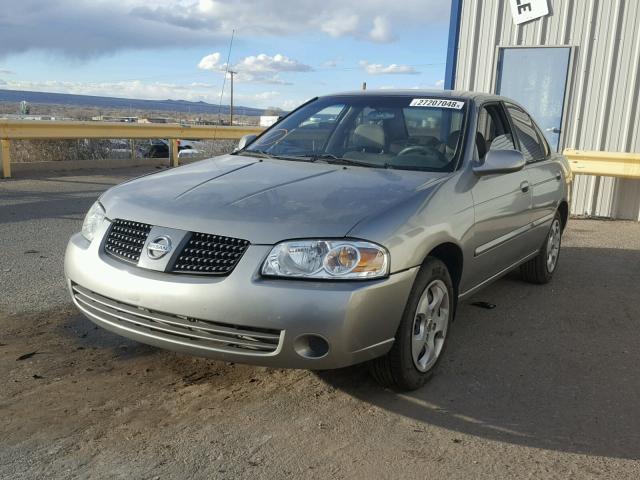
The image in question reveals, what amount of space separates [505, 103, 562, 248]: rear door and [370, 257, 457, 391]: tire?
179 centimetres

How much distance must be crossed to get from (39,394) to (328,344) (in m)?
1.59

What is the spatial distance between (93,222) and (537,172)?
3.52 metres

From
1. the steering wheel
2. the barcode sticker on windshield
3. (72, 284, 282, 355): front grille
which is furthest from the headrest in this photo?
(72, 284, 282, 355): front grille

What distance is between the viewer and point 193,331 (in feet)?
9.89

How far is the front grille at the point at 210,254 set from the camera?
2955mm

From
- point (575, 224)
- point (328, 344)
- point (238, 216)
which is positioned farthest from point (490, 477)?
point (575, 224)

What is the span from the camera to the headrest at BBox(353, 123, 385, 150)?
4.32 meters

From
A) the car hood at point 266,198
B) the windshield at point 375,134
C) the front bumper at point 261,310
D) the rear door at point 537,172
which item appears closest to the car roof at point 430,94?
the windshield at point 375,134

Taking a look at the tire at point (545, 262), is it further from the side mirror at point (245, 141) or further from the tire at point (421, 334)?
the side mirror at point (245, 141)

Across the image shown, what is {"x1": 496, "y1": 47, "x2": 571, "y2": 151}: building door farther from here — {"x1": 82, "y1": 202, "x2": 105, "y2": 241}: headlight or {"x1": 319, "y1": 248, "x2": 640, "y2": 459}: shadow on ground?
{"x1": 82, "y1": 202, "x2": 105, "y2": 241}: headlight

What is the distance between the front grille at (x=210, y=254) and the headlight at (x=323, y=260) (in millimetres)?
167

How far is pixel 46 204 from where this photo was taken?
901 centimetres

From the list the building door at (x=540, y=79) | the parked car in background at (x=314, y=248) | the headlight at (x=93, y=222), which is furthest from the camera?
the building door at (x=540, y=79)

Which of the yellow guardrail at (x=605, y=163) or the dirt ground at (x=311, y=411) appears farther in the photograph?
the yellow guardrail at (x=605, y=163)
